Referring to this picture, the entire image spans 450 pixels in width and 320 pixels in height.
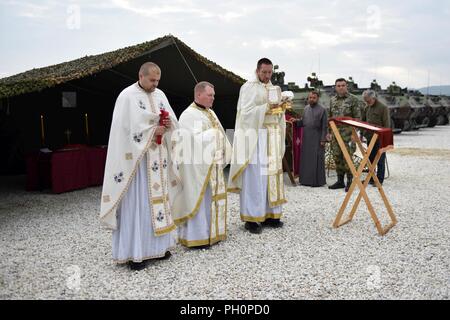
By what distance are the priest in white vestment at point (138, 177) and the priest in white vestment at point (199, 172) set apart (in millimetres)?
332

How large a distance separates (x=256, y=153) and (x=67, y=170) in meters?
4.31

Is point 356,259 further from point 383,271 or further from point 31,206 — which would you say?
point 31,206

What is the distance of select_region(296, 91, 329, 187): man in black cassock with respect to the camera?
7.91 metres

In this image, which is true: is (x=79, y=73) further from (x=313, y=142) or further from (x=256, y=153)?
(x=313, y=142)

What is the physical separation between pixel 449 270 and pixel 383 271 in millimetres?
612

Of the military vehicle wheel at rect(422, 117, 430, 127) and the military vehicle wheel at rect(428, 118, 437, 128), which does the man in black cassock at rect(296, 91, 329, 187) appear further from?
the military vehicle wheel at rect(428, 118, 437, 128)

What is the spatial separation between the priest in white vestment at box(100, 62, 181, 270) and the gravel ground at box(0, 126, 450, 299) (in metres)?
0.28

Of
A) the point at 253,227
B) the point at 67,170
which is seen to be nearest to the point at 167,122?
the point at 253,227

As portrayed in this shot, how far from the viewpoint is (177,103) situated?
11.2 meters

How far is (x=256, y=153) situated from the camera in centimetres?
495

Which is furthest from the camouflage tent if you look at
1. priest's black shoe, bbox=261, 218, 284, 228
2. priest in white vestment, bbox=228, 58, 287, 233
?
priest's black shoe, bbox=261, 218, 284, 228

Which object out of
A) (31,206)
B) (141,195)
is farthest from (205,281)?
(31,206)

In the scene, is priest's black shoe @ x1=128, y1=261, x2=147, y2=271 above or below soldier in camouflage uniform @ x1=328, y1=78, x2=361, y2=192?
below
